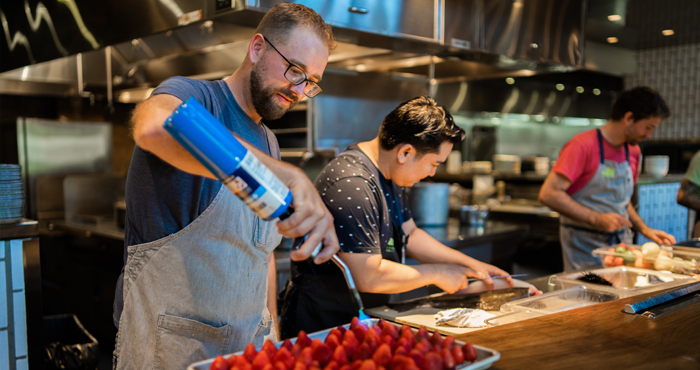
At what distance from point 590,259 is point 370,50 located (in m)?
1.85

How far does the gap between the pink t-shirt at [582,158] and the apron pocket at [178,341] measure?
2.28 metres

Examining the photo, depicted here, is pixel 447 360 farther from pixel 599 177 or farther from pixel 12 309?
pixel 599 177

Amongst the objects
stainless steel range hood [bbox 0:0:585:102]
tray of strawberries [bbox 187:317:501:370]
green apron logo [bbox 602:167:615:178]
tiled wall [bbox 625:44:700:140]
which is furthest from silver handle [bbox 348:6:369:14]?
tiled wall [bbox 625:44:700:140]

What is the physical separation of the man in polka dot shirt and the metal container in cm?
166

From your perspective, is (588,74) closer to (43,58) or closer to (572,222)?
(572,222)

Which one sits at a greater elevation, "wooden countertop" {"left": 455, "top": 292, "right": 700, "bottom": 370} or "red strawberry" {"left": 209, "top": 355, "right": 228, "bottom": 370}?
"red strawberry" {"left": 209, "top": 355, "right": 228, "bottom": 370}

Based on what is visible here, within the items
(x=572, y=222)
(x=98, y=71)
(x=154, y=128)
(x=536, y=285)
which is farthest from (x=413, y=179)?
(x=98, y=71)

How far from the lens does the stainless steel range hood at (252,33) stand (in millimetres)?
2414

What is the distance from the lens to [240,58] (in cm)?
358

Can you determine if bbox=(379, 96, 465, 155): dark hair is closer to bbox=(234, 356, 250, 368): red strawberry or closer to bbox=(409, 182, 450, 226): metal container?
bbox=(234, 356, 250, 368): red strawberry

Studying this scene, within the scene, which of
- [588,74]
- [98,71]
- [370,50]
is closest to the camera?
[370,50]

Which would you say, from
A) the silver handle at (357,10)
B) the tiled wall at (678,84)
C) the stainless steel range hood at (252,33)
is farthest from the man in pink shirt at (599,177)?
the tiled wall at (678,84)

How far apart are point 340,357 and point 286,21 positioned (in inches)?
32.3

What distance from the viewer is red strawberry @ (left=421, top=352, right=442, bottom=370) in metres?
0.95
